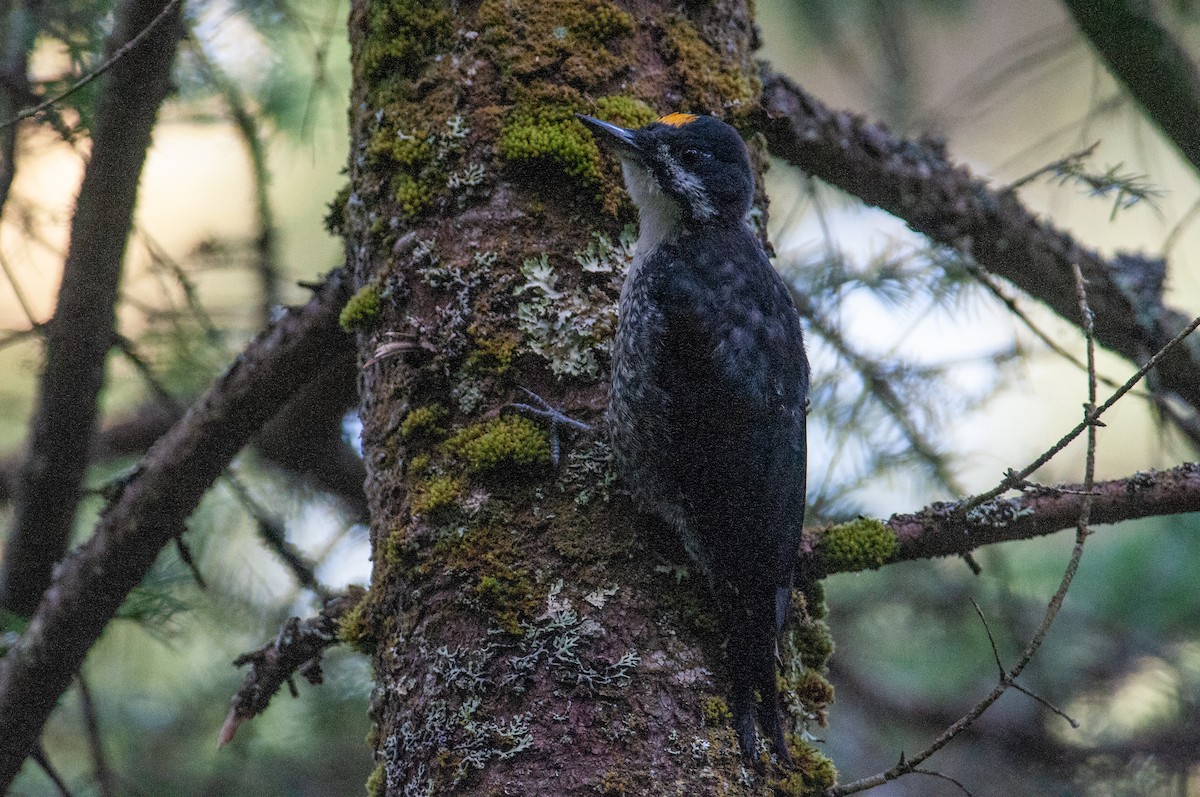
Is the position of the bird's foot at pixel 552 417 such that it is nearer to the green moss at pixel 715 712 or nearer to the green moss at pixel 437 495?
the green moss at pixel 437 495

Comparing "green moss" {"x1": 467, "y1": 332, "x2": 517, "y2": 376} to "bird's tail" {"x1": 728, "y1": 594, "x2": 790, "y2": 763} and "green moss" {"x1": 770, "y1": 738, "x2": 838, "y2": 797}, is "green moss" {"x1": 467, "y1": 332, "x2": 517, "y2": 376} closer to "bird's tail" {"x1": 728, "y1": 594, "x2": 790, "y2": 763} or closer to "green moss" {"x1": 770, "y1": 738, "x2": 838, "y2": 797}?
"bird's tail" {"x1": 728, "y1": 594, "x2": 790, "y2": 763}

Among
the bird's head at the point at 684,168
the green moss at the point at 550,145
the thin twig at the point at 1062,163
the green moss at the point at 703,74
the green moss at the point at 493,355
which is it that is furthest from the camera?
the thin twig at the point at 1062,163

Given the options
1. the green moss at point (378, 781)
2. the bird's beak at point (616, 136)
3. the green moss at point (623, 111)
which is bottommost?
the green moss at point (378, 781)

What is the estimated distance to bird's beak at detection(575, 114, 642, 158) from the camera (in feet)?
7.75

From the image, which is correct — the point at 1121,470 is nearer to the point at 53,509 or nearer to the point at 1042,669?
the point at 1042,669

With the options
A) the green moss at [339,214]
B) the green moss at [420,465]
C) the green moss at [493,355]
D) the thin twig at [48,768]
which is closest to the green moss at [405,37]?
the green moss at [339,214]

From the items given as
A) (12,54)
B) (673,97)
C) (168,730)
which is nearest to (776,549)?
(673,97)

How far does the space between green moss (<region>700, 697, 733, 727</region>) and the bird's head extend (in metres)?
1.21

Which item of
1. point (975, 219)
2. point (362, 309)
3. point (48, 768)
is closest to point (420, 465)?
point (362, 309)

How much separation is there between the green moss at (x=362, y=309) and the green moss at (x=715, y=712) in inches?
44.4

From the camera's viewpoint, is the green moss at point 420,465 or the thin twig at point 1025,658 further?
the green moss at point 420,465

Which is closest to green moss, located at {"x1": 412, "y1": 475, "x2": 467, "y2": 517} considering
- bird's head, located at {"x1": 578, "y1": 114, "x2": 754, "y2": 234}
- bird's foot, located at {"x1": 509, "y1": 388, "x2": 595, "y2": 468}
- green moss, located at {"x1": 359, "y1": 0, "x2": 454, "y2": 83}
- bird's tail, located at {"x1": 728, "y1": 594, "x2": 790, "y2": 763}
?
bird's foot, located at {"x1": 509, "y1": 388, "x2": 595, "y2": 468}

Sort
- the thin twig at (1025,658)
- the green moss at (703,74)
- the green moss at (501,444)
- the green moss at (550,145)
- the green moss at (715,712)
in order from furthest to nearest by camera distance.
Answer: the green moss at (703,74) → the green moss at (550,145) → the green moss at (501,444) → the green moss at (715,712) → the thin twig at (1025,658)

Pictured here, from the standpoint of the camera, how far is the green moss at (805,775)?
1.95 meters
